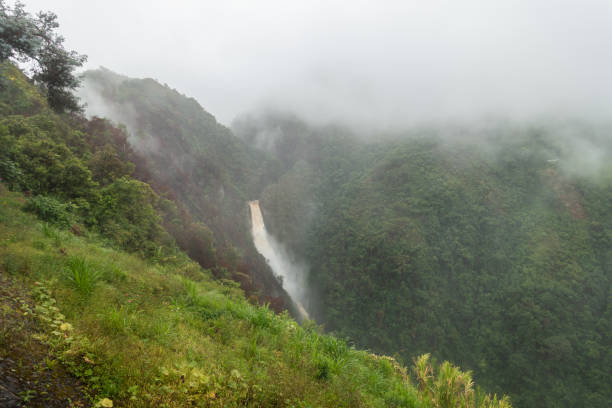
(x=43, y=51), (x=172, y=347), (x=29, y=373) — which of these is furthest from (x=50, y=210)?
(x=29, y=373)

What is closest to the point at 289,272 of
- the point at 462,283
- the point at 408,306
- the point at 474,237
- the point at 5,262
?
the point at 408,306

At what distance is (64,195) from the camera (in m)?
11.2

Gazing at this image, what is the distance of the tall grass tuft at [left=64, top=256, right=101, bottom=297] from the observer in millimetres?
4469

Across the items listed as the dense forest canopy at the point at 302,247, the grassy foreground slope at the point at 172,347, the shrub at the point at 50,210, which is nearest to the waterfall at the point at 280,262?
the dense forest canopy at the point at 302,247

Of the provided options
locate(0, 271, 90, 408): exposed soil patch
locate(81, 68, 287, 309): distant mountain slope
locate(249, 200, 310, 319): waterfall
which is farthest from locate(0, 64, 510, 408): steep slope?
locate(249, 200, 310, 319): waterfall

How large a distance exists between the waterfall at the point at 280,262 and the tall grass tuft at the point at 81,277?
218ft

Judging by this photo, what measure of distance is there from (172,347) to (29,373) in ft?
5.34

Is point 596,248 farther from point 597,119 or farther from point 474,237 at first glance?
point 597,119

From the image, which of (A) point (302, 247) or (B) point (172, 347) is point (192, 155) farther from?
(B) point (172, 347)

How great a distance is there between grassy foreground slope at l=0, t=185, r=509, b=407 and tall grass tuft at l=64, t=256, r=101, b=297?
18 millimetres

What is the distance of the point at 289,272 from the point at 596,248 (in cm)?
6653

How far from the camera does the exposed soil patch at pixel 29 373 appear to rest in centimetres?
236

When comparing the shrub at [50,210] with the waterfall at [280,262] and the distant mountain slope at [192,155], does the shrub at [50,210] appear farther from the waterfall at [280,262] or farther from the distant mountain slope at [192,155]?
the waterfall at [280,262]

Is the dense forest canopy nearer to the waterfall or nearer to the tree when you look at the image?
the tree
